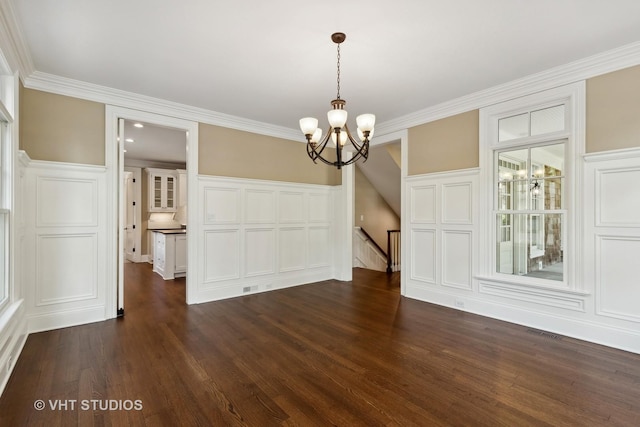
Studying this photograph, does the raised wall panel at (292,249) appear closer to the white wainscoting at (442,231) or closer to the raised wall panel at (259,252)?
the raised wall panel at (259,252)

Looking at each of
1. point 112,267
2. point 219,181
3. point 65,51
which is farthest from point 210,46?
point 112,267

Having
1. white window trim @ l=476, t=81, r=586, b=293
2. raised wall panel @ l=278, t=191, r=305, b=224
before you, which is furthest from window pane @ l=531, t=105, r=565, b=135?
raised wall panel @ l=278, t=191, r=305, b=224

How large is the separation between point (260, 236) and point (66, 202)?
2.58m

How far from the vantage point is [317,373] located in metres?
2.46

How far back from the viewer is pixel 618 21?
2500mm

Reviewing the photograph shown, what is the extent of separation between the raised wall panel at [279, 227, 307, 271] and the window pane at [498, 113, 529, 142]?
3491 millimetres

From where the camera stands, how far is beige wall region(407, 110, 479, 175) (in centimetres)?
406

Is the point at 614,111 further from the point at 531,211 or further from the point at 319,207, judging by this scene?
the point at 319,207

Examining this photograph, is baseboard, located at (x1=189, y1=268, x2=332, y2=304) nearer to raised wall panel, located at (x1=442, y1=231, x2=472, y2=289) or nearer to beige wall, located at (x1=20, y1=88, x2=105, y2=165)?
beige wall, located at (x1=20, y1=88, x2=105, y2=165)

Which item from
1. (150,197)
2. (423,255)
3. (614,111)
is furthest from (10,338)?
(150,197)

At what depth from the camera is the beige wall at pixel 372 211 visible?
7.89 m

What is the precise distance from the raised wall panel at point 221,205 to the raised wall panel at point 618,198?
179 inches

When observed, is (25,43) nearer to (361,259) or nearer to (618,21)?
(618,21)

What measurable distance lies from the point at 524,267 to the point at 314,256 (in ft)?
11.1
